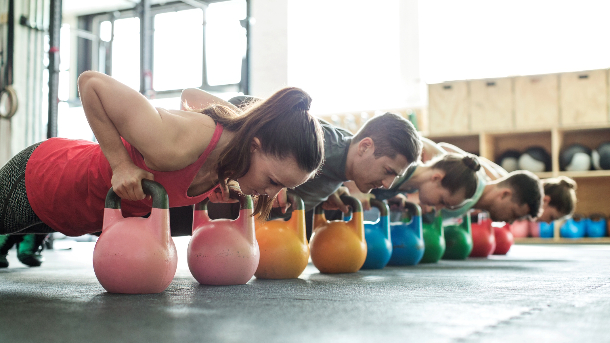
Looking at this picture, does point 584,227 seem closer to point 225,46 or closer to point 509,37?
point 509,37

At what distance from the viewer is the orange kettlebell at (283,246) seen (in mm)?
1834

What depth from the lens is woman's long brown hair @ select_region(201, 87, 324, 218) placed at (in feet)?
4.42

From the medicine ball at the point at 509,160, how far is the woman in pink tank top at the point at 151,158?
428 cm

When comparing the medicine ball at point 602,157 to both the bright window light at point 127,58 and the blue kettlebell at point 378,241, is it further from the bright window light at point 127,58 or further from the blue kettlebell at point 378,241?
Answer: the bright window light at point 127,58

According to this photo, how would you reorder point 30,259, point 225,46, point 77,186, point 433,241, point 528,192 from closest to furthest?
point 77,186
point 30,259
point 433,241
point 528,192
point 225,46

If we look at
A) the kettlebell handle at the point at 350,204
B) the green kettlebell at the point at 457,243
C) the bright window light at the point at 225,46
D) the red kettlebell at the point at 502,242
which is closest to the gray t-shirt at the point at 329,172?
the kettlebell handle at the point at 350,204

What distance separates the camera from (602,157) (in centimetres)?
504

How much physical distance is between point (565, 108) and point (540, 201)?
2755 mm

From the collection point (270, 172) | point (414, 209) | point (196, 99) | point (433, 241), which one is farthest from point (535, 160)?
point (270, 172)

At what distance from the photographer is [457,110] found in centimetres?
559

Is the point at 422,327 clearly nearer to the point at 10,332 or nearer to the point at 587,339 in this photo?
the point at 587,339

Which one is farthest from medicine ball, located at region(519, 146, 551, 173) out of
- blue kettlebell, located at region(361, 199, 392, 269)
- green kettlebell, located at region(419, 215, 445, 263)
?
blue kettlebell, located at region(361, 199, 392, 269)

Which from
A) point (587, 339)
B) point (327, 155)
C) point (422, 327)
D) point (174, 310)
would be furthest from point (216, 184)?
point (587, 339)

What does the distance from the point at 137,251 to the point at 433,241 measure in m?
1.76
